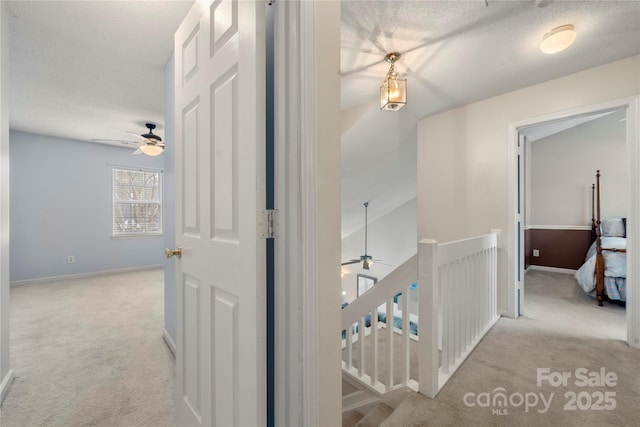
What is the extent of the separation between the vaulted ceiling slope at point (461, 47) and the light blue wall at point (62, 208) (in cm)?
446

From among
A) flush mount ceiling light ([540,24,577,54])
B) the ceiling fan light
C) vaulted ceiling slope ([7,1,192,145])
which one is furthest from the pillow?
the ceiling fan light

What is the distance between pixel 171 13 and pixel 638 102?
11.3 ft

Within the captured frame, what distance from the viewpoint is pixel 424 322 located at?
5.17 feet

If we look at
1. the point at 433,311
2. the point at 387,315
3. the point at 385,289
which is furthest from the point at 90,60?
the point at 433,311

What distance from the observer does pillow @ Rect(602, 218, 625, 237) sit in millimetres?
4051

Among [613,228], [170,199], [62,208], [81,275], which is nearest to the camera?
[170,199]

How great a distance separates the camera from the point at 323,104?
2.77 feet

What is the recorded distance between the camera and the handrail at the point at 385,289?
1625 mm

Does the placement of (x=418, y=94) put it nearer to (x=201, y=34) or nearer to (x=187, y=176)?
(x=201, y=34)

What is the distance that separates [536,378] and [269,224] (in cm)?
204

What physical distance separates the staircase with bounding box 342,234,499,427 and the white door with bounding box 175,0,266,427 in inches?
36.2

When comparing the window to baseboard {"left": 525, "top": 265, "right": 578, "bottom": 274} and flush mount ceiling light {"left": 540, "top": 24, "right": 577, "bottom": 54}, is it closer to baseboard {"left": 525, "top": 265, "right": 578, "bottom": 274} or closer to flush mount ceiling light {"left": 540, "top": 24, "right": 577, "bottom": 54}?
flush mount ceiling light {"left": 540, "top": 24, "right": 577, "bottom": 54}

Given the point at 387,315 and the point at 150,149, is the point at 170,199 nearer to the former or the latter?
the point at 150,149

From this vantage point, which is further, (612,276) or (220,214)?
(612,276)
